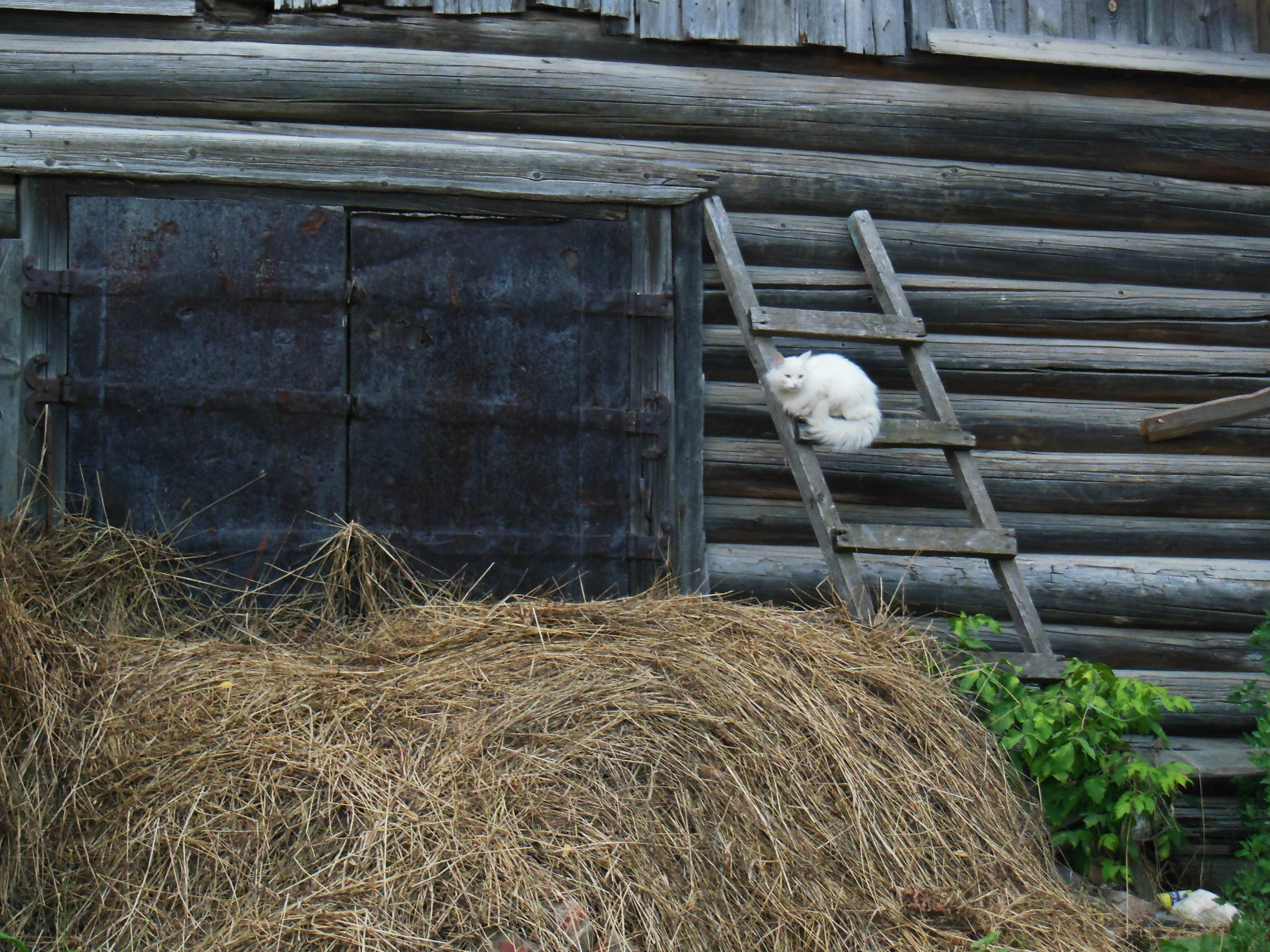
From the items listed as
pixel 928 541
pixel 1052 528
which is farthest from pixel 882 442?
pixel 1052 528

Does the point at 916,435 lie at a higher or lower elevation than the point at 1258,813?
higher

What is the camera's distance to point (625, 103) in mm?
4426

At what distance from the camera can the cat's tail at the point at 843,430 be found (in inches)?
157

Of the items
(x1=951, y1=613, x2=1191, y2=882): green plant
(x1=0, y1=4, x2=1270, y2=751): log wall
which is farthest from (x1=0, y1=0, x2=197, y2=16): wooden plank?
(x1=951, y1=613, x2=1191, y2=882): green plant

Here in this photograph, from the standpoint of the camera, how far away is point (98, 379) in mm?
3963

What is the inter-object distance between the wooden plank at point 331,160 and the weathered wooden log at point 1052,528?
127 cm

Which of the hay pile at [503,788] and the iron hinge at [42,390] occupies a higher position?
the iron hinge at [42,390]

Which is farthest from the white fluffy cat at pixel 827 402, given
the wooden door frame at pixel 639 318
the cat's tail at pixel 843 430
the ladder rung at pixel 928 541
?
the wooden door frame at pixel 639 318

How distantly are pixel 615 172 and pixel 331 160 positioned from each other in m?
1.07

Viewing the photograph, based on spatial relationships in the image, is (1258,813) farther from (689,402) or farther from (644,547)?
(689,402)

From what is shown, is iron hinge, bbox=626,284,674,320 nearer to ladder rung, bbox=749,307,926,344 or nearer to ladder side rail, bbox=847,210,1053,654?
ladder rung, bbox=749,307,926,344

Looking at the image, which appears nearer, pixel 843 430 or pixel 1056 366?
pixel 843 430

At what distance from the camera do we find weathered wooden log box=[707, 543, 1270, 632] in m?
4.34

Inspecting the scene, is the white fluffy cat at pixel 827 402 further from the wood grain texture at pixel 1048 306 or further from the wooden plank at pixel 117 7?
the wooden plank at pixel 117 7
